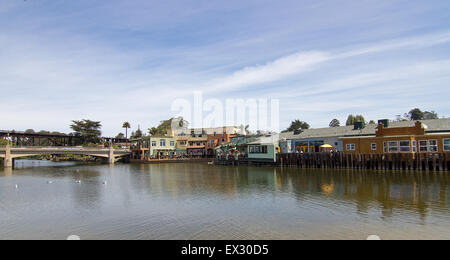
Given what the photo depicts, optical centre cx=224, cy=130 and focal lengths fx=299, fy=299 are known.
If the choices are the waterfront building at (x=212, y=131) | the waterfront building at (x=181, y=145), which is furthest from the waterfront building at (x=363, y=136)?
the waterfront building at (x=181, y=145)

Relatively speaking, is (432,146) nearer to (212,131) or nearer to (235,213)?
(235,213)

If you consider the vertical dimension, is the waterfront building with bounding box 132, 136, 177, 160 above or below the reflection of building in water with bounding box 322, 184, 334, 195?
above

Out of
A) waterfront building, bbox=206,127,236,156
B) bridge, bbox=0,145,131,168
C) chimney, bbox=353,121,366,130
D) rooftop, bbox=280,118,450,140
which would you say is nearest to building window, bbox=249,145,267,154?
rooftop, bbox=280,118,450,140

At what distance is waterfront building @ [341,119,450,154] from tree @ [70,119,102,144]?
90.7m

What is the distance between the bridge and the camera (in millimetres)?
68375

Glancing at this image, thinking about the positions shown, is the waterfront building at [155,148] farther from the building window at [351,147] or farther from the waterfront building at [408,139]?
the waterfront building at [408,139]

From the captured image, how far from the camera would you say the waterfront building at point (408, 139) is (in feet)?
138

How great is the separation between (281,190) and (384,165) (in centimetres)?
2364

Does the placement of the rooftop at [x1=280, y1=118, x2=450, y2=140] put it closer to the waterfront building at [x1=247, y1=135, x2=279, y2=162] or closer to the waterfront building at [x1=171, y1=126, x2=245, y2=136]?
the waterfront building at [x1=247, y1=135, x2=279, y2=162]

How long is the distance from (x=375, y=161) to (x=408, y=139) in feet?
18.2

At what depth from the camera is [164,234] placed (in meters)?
15.2

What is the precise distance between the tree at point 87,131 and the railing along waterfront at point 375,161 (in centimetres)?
7850
